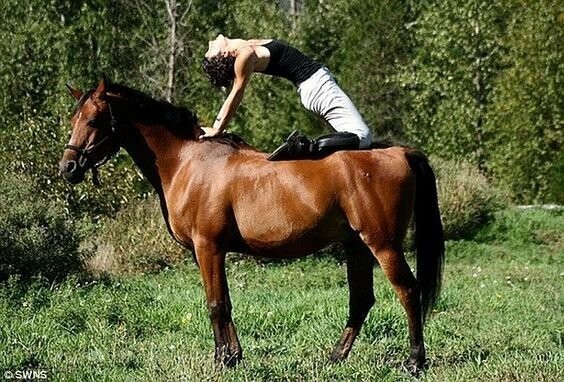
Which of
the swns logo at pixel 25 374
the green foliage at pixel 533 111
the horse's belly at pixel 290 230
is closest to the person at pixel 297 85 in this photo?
the horse's belly at pixel 290 230

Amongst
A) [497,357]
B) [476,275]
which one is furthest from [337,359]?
[476,275]

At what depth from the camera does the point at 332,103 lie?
6.41 metres

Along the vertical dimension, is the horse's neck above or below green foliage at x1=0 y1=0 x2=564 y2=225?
above

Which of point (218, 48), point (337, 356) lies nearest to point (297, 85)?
point (218, 48)

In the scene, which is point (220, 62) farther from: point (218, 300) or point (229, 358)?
point (229, 358)

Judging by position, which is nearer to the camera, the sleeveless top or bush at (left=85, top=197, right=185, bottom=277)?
the sleeveless top

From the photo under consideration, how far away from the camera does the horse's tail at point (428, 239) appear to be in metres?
6.43

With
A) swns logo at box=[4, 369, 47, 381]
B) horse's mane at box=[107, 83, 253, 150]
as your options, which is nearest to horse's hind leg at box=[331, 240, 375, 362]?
horse's mane at box=[107, 83, 253, 150]

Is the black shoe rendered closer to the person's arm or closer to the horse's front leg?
the person's arm

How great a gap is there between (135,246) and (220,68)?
900 cm

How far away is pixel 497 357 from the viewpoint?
6.25m

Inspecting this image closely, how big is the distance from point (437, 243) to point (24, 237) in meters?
5.98

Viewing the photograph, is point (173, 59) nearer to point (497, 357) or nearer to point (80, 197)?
point (80, 197)

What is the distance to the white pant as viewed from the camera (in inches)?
251
